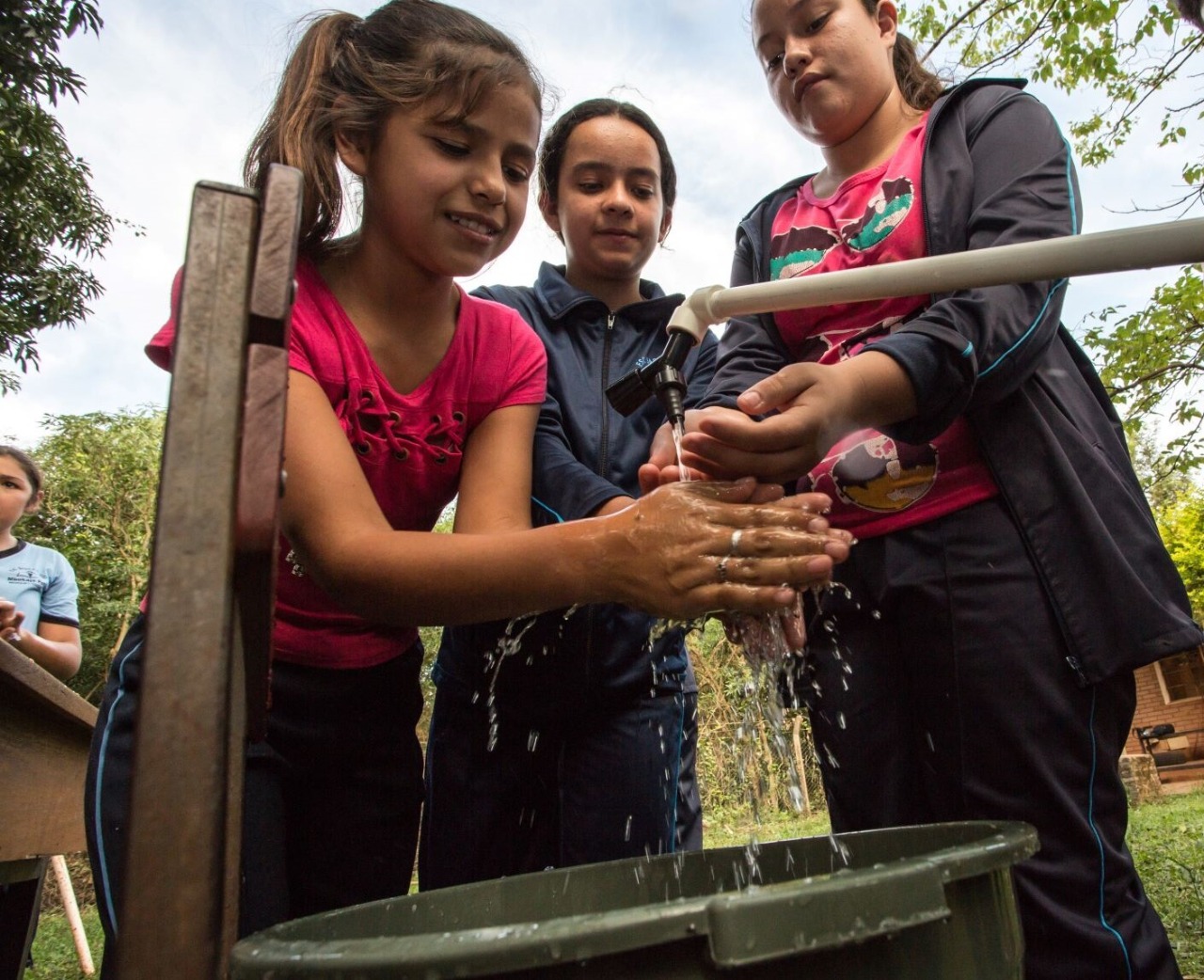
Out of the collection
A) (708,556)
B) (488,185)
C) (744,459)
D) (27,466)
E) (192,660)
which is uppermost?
(27,466)

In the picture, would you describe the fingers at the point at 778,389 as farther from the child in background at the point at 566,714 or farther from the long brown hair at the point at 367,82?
the long brown hair at the point at 367,82

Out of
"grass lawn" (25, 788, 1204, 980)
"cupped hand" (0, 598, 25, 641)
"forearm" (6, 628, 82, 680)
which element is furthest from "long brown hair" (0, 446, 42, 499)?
"grass lawn" (25, 788, 1204, 980)

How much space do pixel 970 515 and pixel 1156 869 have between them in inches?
141

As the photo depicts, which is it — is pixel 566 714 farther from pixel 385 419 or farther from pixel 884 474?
pixel 884 474

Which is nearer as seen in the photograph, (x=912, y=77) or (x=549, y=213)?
(x=912, y=77)

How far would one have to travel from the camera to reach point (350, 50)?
184 centimetres

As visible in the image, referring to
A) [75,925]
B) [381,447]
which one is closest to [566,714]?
[381,447]

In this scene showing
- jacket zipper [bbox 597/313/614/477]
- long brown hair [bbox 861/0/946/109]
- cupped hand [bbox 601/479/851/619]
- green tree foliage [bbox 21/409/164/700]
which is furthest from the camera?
green tree foliage [bbox 21/409/164/700]

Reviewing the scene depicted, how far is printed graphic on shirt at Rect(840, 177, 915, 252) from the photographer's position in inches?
67.2

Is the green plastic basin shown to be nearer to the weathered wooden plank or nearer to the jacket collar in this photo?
the weathered wooden plank

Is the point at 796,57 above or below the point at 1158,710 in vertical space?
above

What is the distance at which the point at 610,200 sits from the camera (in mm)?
2303

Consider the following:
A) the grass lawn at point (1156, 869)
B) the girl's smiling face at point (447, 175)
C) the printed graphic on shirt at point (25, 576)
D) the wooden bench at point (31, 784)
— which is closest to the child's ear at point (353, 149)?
the girl's smiling face at point (447, 175)

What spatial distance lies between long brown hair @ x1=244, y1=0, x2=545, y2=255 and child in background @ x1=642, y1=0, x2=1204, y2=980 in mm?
A: 577
